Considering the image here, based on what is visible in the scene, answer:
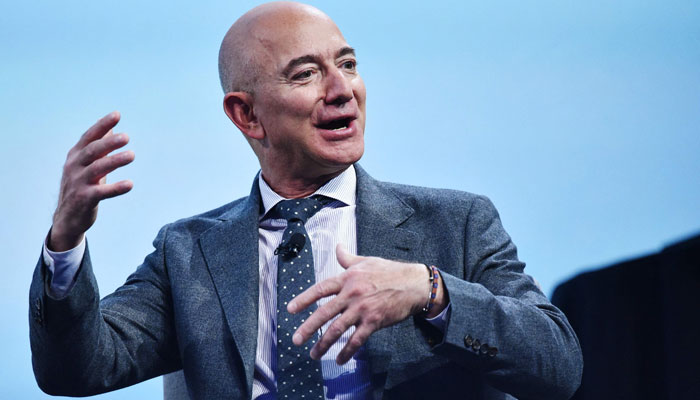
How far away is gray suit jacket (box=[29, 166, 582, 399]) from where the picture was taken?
4.93ft

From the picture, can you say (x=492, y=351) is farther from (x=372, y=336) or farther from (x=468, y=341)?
(x=372, y=336)

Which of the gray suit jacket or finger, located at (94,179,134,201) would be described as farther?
the gray suit jacket

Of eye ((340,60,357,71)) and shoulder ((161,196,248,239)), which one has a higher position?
eye ((340,60,357,71))

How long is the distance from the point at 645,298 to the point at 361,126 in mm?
884

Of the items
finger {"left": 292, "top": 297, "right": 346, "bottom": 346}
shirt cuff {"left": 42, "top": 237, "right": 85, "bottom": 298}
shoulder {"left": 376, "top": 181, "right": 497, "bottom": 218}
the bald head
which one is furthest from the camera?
the bald head

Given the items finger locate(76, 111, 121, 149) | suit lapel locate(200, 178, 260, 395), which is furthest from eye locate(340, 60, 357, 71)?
finger locate(76, 111, 121, 149)

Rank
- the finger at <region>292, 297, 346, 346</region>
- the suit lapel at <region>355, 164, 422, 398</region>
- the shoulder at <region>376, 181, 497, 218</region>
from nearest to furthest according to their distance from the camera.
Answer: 1. the finger at <region>292, 297, 346, 346</region>
2. the suit lapel at <region>355, 164, 422, 398</region>
3. the shoulder at <region>376, 181, 497, 218</region>

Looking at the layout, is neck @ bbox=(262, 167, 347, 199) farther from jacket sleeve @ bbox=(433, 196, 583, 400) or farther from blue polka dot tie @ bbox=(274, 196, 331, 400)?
jacket sleeve @ bbox=(433, 196, 583, 400)

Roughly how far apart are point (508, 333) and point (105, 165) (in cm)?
83

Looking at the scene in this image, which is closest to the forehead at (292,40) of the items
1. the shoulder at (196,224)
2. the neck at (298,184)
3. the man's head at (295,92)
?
the man's head at (295,92)

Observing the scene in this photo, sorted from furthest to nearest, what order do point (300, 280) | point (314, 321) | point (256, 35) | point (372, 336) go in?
point (256, 35) → point (300, 280) → point (372, 336) → point (314, 321)

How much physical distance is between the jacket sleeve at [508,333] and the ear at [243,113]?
0.67m

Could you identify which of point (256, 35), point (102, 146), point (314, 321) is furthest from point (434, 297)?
point (256, 35)

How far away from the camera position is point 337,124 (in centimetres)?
195
